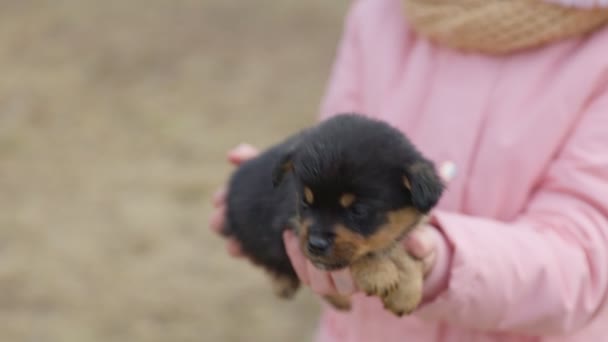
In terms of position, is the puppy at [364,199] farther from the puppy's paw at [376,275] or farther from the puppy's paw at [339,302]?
the puppy's paw at [339,302]

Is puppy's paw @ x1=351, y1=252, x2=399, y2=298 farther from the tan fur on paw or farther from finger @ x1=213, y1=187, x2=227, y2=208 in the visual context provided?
finger @ x1=213, y1=187, x2=227, y2=208

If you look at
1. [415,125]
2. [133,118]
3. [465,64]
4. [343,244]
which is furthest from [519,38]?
[133,118]

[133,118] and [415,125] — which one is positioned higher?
[133,118]

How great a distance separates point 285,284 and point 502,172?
2.01 feet

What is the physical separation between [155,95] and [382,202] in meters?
4.35

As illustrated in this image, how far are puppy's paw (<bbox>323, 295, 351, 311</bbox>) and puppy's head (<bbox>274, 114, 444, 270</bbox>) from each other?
0.28 metres

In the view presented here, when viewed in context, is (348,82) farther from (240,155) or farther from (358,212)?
(358,212)

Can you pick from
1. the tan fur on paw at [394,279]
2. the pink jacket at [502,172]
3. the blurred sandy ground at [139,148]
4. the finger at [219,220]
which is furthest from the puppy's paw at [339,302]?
the blurred sandy ground at [139,148]

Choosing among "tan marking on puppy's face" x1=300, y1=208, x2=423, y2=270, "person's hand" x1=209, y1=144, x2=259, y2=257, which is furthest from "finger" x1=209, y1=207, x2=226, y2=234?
"tan marking on puppy's face" x1=300, y1=208, x2=423, y2=270

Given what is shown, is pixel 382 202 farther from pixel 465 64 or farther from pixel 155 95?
pixel 155 95

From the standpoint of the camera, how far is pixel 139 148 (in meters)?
4.89

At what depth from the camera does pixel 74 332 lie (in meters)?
3.60

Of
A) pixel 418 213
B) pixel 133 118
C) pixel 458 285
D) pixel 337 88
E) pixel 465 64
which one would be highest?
pixel 133 118

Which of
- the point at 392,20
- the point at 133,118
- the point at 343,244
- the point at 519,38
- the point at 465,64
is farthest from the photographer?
the point at 133,118
